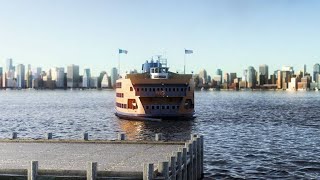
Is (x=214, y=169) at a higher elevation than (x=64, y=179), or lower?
lower

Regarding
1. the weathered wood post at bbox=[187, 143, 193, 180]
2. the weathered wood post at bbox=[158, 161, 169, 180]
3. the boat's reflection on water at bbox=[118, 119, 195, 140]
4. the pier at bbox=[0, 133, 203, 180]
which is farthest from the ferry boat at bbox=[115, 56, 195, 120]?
the weathered wood post at bbox=[158, 161, 169, 180]

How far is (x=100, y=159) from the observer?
92.9 ft

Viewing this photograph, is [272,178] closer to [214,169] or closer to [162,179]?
[214,169]

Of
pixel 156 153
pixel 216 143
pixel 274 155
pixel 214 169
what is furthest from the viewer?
pixel 216 143

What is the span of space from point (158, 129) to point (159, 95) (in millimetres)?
9297

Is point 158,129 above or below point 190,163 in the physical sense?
below

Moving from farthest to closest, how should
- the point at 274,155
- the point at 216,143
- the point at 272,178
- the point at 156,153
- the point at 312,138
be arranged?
the point at 312,138, the point at 216,143, the point at 274,155, the point at 272,178, the point at 156,153

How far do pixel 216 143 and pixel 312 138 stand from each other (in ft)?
49.2

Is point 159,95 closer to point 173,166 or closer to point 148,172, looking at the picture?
point 173,166

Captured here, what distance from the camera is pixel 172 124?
8531 centimetres

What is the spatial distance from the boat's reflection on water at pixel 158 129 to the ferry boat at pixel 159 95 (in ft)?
4.65

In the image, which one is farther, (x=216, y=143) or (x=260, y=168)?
(x=216, y=143)

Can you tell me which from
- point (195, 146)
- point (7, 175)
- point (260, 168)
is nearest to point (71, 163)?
point (7, 175)

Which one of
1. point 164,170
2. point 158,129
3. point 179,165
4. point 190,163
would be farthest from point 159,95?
point 164,170
